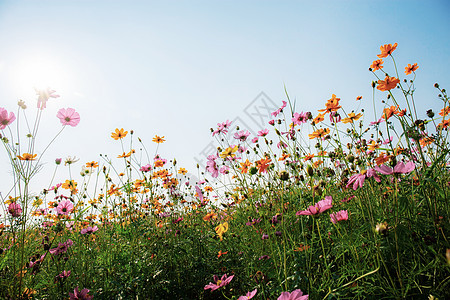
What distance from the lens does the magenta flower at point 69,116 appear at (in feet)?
5.85

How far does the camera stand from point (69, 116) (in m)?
1.81

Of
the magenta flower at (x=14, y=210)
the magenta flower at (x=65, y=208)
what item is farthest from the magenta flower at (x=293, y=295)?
the magenta flower at (x=65, y=208)

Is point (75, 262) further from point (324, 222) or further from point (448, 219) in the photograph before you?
point (448, 219)

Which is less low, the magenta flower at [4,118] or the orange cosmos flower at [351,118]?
the magenta flower at [4,118]

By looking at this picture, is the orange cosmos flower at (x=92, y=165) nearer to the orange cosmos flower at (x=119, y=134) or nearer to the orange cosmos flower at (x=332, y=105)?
the orange cosmos flower at (x=119, y=134)

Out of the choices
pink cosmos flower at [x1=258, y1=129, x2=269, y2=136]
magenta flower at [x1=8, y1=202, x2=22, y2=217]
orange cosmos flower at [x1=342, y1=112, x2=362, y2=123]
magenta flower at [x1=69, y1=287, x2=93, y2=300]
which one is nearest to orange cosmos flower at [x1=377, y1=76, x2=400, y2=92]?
orange cosmos flower at [x1=342, y1=112, x2=362, y2=123]

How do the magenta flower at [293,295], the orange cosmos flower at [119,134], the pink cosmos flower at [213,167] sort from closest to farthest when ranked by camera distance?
the magenta flower at [293,295] < the pink cosmos flower at [213,167] < the orange cosmos flower at [119,134]

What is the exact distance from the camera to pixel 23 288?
4.23ft

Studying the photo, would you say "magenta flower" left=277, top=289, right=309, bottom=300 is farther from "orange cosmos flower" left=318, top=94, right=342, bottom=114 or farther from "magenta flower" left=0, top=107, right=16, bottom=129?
"magenta flower" left=0, top=107, right=16, bottom=129

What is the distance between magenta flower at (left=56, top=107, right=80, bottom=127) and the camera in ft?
5.85

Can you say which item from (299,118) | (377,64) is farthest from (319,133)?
(377,64)

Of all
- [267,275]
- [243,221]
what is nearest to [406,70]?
[243,221]

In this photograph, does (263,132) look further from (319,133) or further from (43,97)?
(43,97)

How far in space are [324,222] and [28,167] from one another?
5.57 feet
